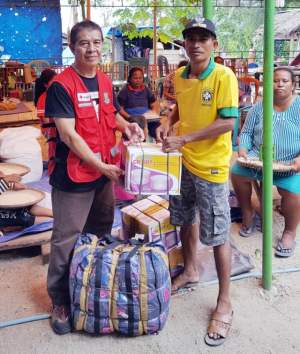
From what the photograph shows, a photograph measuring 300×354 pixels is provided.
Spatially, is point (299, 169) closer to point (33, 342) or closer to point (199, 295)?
point (199, 295)

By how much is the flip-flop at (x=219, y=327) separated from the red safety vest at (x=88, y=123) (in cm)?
112

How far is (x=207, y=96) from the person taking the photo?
2545mm

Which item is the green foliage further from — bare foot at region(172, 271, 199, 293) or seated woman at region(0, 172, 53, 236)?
bare foot at region(172, 271, 199, 293)

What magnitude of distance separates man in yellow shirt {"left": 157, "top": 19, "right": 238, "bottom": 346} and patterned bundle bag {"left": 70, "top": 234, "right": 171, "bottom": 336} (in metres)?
0.35

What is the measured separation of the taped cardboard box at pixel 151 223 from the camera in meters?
3.18

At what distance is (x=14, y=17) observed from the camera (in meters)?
12.4

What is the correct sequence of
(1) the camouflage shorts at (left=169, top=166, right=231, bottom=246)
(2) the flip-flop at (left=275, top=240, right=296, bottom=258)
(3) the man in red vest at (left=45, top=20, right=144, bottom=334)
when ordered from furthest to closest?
(2) the flip-flop at (left=275, top=240, right=296, bottom=258), (1) the camouflage shorts at (left=169, top=166, right=231, bottom=246), (3) the man in red vest at (left=45, top=20, right=144, bottom=334)

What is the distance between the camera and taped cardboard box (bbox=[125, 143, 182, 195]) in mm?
2480

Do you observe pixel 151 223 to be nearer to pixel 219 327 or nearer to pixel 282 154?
pixel 219 327

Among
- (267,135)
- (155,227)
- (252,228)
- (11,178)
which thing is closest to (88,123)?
(155,227)

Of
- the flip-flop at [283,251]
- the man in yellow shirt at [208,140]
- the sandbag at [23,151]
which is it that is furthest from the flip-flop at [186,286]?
the sandbag at [23,151]

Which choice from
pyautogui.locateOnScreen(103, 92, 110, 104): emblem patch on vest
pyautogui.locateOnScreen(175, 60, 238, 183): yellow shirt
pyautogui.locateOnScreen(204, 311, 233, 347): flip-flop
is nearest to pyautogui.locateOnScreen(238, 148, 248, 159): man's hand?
pyautogui.locateOnScreen(175, 60, 238, 183): yellow shirt

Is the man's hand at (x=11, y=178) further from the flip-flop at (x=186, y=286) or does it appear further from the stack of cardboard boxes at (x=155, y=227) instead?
the flip-flop at (x=186, y=286)

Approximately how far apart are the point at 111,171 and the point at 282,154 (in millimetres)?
2057
